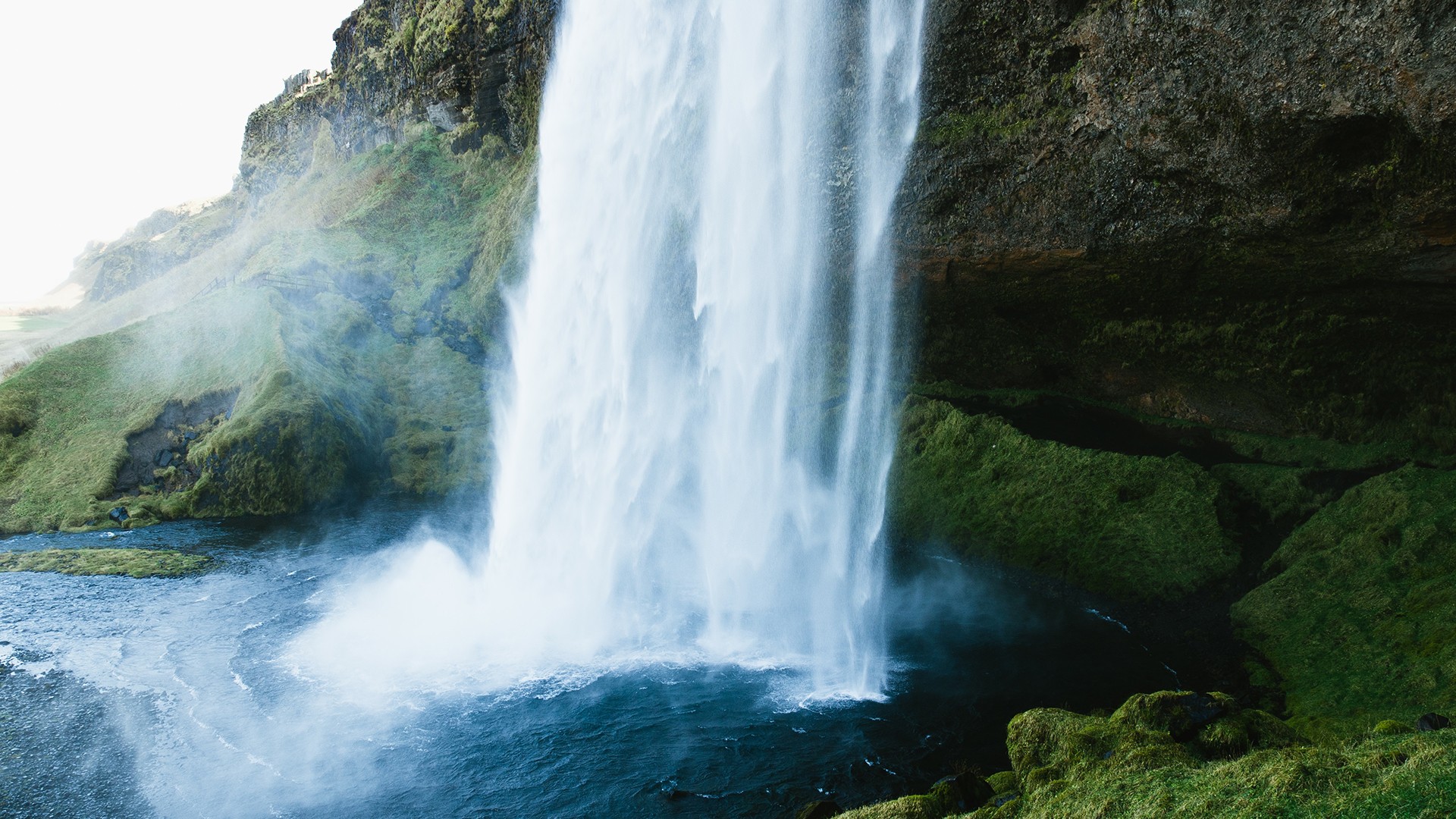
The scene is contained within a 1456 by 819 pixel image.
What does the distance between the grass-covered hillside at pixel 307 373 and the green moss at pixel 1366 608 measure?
99.0 ft

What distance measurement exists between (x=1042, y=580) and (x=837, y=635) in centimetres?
770

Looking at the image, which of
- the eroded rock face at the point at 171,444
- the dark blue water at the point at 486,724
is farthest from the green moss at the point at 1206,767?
the eroded rock face at the point at 171,444

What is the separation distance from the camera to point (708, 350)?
2719 centimetres

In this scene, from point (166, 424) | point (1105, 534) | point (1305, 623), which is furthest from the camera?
point (166, 424)

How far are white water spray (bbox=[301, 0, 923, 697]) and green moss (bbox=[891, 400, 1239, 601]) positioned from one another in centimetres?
209

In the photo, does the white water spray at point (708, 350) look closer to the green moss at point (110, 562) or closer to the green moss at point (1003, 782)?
the green moss at point (1003, 782)

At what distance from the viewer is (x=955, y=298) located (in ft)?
96.7

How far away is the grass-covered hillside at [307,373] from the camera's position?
35.4 metres

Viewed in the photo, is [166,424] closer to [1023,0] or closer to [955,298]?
[955,298]

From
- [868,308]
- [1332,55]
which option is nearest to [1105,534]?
[868,308]

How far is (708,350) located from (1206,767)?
18569 mm

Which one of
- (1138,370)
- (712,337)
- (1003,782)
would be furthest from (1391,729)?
(712,337)

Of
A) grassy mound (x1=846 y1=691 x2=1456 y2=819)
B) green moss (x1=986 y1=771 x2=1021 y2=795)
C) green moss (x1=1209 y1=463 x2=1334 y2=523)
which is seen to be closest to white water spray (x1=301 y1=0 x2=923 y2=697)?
green moss (x1=986 y1=771 x2=1021 y2=795)

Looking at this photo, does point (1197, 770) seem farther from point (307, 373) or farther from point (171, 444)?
point (171, 444)
